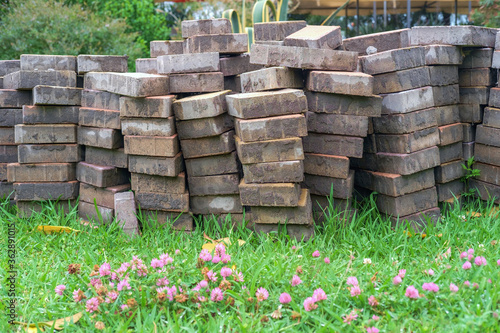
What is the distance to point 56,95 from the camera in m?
3.98

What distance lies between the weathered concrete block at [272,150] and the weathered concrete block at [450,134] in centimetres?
128

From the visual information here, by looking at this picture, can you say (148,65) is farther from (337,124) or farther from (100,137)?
(337,124)

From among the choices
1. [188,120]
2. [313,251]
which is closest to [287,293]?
[313,251]

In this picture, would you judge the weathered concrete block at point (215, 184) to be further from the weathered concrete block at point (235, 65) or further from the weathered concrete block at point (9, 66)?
the weathered concrete block at point (9, 66)

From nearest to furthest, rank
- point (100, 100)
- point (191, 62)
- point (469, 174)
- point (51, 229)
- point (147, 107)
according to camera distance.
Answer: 1. point (147, 107)
2. point (51, 229)
3. point (191, 62)
4. point (100, 100)
5. point (469, 174)

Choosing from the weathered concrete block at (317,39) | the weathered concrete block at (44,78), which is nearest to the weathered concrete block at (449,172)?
the weathered concrete block at (317,39)

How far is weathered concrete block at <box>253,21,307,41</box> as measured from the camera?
420 cm

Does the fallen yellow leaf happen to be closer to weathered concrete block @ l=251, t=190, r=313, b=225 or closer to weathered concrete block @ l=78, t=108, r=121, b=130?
weathered concrete block @ l=78, t=108, r=121, b=130

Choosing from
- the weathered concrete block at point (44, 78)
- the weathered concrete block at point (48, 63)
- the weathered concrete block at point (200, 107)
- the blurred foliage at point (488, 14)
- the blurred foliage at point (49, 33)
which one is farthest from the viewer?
the blurred foliage at point (49, 33)

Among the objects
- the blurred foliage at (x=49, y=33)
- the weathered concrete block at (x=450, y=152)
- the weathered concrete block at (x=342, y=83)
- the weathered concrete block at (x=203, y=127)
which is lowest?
the weathered concrete block at (x=450, y=152)

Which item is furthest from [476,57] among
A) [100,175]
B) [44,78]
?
[44,78]

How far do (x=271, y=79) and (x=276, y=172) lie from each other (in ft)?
2.13

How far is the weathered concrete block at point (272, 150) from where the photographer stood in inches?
131

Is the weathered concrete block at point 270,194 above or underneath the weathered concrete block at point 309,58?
underneath
